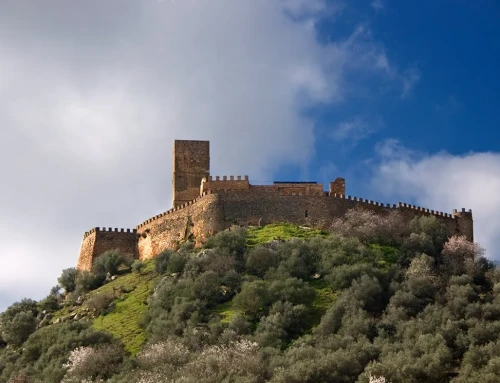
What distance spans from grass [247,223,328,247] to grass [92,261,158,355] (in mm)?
6691

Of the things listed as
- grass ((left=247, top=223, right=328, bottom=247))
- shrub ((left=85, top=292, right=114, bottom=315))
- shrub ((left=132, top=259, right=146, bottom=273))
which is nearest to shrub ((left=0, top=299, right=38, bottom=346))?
shrub ((left=85, top=292, right=114, bottom=315))

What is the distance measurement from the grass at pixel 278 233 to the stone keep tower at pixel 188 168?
786 centimetres

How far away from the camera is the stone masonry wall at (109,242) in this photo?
7169 centimetres

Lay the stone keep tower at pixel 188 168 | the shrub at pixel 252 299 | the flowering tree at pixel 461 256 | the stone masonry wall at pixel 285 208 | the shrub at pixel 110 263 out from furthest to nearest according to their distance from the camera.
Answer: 1. the stone keep tower at pixel 188 168
2. the shrub at pixel 110 263
3. the stone masonry wall at pixel 285 208
4. the flowering tree at pixel 461 256
5. the shrub at pixel 252 299

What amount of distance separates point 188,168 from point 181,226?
5589mm

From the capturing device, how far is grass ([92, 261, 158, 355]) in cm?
5544

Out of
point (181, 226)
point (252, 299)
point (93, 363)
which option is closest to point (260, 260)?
point (252, 299)

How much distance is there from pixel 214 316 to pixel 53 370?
29.5 ft

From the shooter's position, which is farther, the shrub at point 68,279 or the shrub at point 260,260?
the shrub at point 68,279

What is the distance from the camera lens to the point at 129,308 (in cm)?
5959

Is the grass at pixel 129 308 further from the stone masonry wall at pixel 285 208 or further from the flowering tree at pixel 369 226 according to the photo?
the flowering tree at pixel 369 226

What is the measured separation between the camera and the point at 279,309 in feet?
175

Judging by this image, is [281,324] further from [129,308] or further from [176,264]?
[129,308]

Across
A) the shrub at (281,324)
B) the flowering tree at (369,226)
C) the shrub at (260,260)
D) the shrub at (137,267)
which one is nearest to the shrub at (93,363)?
the shrub at (281,324)
